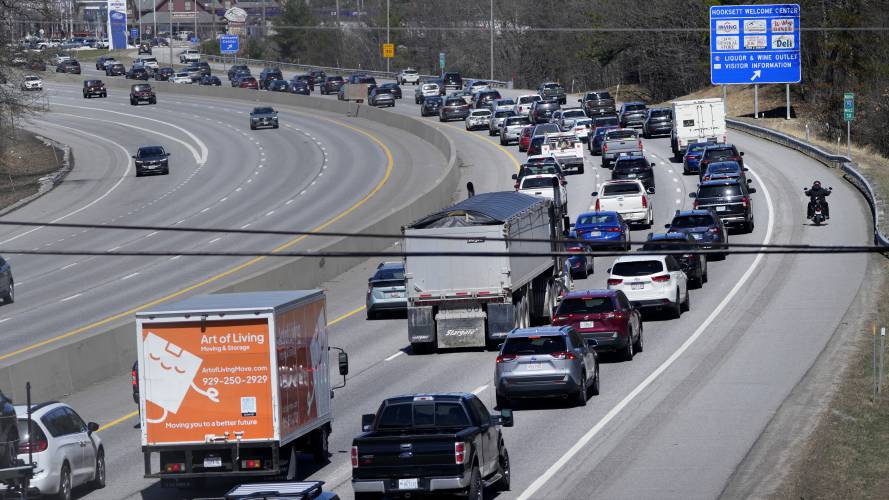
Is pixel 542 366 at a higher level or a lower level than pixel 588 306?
lower

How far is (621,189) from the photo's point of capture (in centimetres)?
4684

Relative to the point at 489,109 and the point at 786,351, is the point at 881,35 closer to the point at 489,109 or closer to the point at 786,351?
the point at 489,109

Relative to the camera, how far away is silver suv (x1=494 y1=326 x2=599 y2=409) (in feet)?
75.6

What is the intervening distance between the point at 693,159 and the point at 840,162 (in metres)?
6.43

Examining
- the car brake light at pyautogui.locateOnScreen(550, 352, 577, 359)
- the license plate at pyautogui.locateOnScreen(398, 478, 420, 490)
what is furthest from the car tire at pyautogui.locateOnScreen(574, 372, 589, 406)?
the license plate at pyautogui.locateOnScreen(398, 478, 420, 490)

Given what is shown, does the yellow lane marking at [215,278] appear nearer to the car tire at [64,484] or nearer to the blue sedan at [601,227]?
the blue sedan at [601,227]

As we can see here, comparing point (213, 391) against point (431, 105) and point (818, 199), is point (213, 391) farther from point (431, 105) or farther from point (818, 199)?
point (431, 105)

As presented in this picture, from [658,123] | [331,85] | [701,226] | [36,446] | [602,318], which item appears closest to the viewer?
[36,446]

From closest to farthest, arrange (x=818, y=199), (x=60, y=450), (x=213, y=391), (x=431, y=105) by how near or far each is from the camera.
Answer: (x=60, y=450) → (x=213, y=391) → (x=818, y=199) → (x=431, y=105)

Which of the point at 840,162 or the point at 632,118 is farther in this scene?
the point at 632,118

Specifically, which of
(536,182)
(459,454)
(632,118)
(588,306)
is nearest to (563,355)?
(588,306)

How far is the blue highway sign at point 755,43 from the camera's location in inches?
2496

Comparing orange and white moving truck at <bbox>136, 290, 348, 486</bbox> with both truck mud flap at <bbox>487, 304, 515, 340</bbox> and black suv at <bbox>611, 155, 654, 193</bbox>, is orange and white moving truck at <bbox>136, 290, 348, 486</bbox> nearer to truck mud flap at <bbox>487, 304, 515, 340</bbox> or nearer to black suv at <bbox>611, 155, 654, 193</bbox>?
truck mud flap at <bbox>487, 304, 515, 340</bbox>

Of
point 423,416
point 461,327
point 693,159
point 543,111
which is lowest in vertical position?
point 461,327
